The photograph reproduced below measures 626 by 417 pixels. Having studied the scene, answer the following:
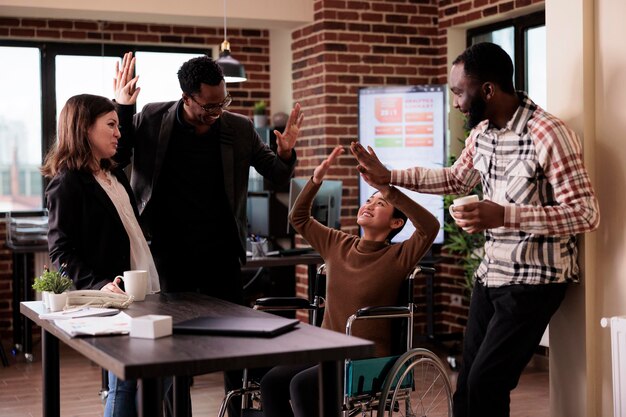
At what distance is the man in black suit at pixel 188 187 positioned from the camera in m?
3.54

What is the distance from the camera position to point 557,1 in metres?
3.30

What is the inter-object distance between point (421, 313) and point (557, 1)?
415cm

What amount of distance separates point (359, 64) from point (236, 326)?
4614 millimetres

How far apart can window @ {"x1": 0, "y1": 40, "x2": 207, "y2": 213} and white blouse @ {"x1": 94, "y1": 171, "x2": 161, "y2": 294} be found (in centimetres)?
444

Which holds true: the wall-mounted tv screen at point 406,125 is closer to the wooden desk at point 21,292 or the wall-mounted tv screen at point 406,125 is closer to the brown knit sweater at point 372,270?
the wooden desk at point 21,292

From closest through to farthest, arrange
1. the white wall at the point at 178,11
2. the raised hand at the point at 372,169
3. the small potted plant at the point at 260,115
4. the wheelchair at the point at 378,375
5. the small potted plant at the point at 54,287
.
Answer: the small potted plant at the point at 54,287 → the wheelchair at the point at 378,375 → the raised hand at the point at 372,169 → the white wall at the point at 178,11 → the small potted plant at the point at 260,115

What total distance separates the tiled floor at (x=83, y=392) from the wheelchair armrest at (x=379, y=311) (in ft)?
5.86

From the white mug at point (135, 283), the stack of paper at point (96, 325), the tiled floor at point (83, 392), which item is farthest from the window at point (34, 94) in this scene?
the stack of paper at point (96, 325)

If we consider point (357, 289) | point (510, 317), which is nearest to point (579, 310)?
point (510, 317)

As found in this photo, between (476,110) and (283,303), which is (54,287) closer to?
(283,303)

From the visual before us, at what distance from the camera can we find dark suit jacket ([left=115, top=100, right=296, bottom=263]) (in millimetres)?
3549

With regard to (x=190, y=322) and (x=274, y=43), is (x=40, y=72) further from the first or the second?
(x=190, y=322)

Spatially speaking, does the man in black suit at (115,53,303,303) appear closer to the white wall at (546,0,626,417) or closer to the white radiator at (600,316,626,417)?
the white wall at (546,0,626,417)

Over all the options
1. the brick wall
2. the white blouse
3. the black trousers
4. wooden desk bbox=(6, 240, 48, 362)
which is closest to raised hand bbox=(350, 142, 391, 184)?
the black trousers
